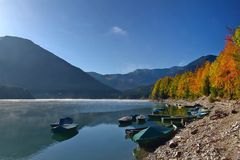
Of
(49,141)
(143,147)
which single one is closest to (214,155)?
(143,147)

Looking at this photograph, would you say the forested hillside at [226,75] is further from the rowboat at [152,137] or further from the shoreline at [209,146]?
the shoreline at [209,146]

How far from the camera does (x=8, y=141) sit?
56.9 m

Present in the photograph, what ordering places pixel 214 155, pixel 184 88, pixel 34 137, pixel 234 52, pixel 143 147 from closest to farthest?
pixel 214 155 < pixel 143 147 < pixel 34 137 < pixel 234 52 < pixel 184 88

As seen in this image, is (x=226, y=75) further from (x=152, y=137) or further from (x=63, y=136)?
(x=152, y=137)

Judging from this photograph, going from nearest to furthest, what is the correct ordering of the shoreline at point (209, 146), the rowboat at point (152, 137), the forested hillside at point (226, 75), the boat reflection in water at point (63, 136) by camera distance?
the shoreline at point (209, 146)
the rowboat at point (152, 137)
the boat reflection in water at point (63, 136)
the forested hillside at point (226, 75)

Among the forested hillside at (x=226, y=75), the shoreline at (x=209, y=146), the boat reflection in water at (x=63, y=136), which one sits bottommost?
the boat reflection in water at (x=63, y=136)

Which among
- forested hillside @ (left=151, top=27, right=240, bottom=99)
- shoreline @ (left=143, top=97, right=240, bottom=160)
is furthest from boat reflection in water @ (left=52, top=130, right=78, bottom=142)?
forested hillside @ (left=151, top=27, right=240, bottom=99)

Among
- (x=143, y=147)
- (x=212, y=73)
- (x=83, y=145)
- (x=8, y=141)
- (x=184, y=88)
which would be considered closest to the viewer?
(x=143, y=147)

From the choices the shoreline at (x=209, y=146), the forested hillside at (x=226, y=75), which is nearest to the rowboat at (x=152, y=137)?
the shoreline at (x=209, y=146)

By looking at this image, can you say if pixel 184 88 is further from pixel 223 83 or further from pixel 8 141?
pixel 8 141

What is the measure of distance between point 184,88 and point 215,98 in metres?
52.1

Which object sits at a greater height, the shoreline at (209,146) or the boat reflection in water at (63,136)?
the shoreline at (209,146)

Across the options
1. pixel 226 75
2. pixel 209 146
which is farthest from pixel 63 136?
pixel 226 75

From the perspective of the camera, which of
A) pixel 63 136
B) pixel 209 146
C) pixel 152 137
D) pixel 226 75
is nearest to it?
pixel 209 146
